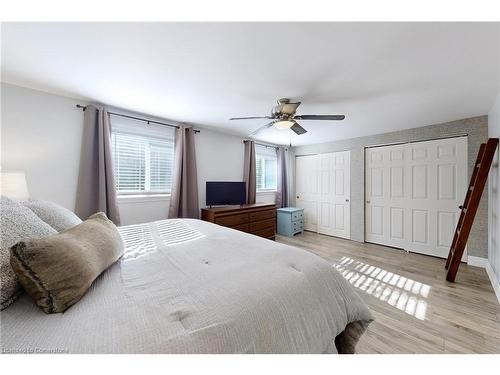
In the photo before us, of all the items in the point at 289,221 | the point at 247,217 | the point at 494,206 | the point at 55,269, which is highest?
the point at 494,206

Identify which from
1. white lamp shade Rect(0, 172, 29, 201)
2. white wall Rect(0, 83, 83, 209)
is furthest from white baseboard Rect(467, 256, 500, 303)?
white wall Rect(0, 83, 83, 209)

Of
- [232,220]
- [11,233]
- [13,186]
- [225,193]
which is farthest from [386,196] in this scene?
[13,186]

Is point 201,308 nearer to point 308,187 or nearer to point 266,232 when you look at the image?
point 266,232

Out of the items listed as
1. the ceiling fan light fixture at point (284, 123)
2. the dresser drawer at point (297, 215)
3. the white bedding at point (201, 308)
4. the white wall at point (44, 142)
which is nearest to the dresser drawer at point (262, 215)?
the dresser drawer at point (297, 215)

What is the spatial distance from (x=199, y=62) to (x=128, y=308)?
175cm

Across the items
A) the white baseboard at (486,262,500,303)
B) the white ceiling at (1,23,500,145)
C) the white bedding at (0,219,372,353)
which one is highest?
the white ceiling at (1,23,500,145)

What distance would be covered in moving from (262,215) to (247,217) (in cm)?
41

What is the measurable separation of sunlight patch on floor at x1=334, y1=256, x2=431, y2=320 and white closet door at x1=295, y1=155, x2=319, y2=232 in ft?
6.82

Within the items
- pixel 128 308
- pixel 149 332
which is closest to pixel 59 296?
pixel 128 308

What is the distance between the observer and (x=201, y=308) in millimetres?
788

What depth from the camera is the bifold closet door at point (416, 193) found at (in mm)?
3213

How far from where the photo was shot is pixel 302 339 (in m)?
0.90

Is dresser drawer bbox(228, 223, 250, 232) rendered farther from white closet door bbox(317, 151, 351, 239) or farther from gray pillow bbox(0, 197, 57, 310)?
gray pillow bbox(0, 197, 57, 310)

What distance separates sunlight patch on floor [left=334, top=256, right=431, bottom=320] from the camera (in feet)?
6.67
